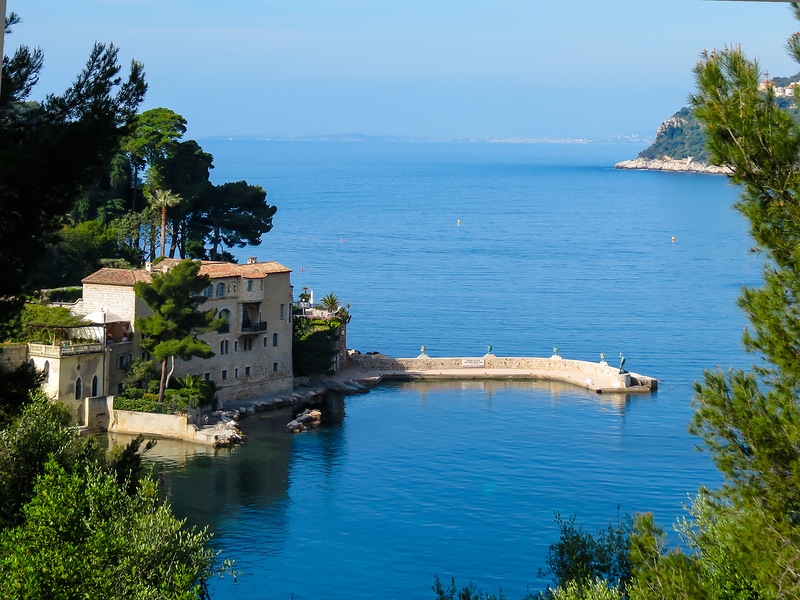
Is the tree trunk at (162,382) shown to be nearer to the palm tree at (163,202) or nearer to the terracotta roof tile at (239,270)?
the terracotta roof tile at (239,270)

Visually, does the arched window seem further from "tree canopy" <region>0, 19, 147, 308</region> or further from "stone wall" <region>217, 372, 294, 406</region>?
"tree canopy" <region>0, 19, 147, 308</region>

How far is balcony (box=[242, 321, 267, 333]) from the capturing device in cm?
4228

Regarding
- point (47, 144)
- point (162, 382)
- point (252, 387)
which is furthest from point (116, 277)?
point (47, 144)

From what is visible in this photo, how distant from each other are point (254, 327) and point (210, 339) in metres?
2.19

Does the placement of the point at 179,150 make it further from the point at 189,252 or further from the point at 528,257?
the point at 528,257

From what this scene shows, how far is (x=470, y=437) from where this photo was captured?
43125 millimetres

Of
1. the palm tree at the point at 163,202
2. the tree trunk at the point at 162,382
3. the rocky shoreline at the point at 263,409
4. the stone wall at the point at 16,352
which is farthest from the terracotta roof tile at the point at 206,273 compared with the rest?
the palm tree at the point at 163,202

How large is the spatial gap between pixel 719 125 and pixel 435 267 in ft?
266

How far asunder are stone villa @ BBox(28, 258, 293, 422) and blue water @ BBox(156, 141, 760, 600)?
2.08 metres

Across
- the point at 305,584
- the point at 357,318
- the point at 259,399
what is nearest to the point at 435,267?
the point at 357,318

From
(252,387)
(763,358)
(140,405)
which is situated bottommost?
(140,405)

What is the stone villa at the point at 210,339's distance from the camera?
1423 inches

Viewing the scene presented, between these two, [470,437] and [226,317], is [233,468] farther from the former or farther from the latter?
[470,437]

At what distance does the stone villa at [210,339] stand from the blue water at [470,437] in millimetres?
2076
